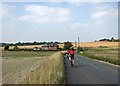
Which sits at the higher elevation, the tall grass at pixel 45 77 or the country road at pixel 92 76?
the tall grass at pixel 45 77

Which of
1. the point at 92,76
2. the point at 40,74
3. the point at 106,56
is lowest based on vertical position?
the point at 106,56

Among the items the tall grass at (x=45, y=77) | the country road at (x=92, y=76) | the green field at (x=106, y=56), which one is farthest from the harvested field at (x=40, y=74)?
the green field at (x=106, y=56)

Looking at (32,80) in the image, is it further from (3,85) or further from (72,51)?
(72,51)

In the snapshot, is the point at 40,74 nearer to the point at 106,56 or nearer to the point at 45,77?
the point at 45,77

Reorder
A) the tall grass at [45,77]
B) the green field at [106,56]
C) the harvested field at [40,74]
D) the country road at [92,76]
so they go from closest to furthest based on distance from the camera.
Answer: the tall grass at [45,77], the harvested field at [40,74], the country road at [92,76], the green field at [106,56]

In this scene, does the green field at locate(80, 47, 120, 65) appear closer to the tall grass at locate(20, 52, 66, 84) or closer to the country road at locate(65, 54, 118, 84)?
the country road at locate(65, 54, 118, 84)

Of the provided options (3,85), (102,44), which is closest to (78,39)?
(102,44)

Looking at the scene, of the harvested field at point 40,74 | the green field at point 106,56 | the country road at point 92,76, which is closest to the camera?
the harvested field at point 40,74

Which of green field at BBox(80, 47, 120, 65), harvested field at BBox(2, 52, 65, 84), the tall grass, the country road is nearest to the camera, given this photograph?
the tall grass

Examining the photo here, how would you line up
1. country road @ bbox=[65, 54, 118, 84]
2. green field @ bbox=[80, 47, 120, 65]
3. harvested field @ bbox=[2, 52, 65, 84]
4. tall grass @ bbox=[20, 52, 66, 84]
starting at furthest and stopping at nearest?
green field @ bbox=[80, 47, 120, 65] → country road @ bbox=[65, 54, 118, 84] → harvested field @ bbox=[2, 52, 65, 84] → tall grass @ bbox=[20, 52, 66, 84]

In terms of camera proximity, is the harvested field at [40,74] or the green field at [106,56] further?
the green field at [106,56]

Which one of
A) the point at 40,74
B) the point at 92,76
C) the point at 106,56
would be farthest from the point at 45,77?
the point at 106,56

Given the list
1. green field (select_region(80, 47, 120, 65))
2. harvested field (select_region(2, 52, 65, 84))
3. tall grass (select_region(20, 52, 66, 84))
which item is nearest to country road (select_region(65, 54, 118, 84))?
harvested field (select_region(2, 52, 65, 84))

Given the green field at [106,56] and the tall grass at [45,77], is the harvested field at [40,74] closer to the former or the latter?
the tall grass at [45,77]
